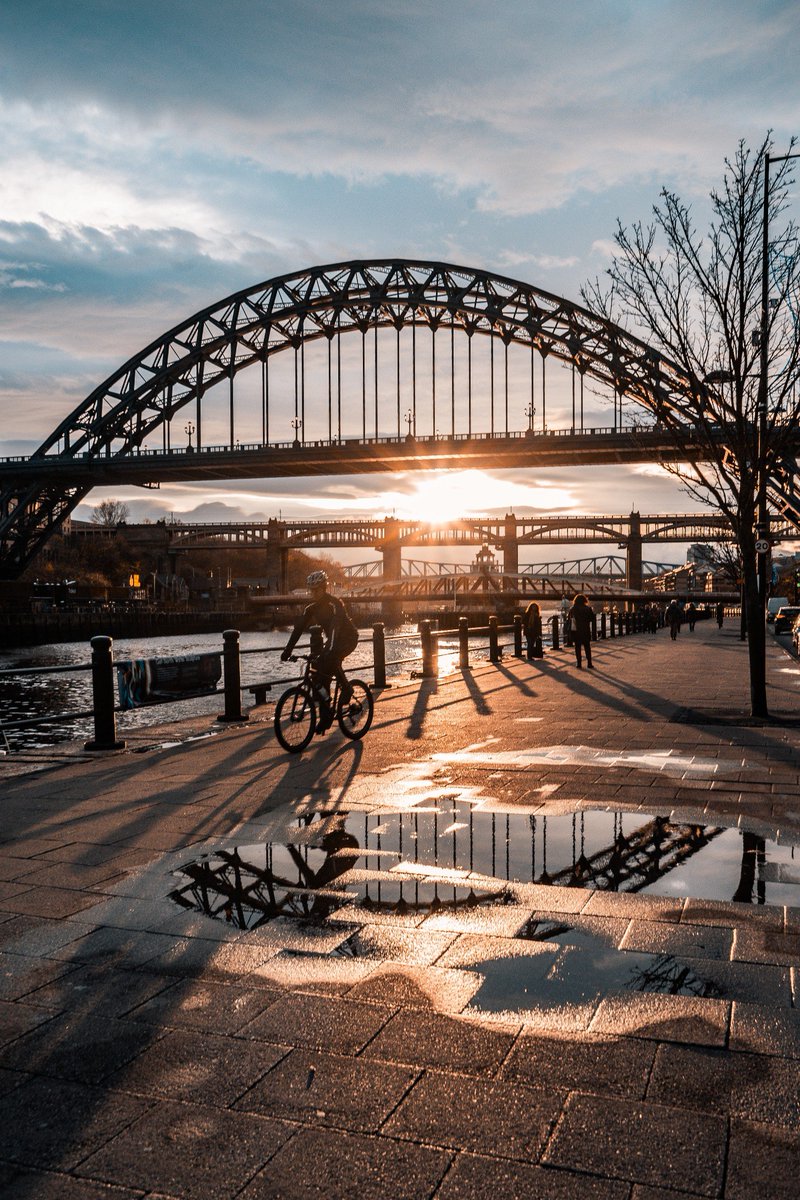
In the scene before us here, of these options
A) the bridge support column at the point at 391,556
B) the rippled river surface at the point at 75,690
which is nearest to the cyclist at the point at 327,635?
the rippled river surface at the point at 75,690

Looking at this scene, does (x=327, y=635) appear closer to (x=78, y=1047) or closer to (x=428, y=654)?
(x=78, y=1047)

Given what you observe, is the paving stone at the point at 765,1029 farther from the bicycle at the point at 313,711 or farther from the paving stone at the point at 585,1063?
the bicycle at the point at 313,711

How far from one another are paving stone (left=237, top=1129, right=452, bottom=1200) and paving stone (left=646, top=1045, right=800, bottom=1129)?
0.82m

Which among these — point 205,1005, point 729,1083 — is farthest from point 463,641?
point 729,1083

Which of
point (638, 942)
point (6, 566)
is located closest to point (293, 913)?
point (638, 942)

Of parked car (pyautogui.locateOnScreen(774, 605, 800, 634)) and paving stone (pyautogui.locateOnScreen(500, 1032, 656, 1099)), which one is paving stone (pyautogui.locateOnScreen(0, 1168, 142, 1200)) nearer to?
paving stone (pyautogui.locateOnScreen(500, 1032, 656, 1099))

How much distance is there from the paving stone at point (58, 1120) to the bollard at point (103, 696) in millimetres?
7466

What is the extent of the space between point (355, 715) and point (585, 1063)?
8.30 meters

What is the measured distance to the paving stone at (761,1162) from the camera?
2744 mm

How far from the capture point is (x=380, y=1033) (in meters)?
3.71

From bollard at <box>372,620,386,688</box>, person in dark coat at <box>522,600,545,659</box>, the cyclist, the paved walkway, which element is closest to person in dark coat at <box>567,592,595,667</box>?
person in dark coat at <box>522,600,545,659</box>

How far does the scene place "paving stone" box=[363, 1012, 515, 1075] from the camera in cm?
348

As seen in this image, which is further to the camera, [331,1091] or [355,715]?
[355,715]

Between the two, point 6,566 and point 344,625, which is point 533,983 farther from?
point 6,566
